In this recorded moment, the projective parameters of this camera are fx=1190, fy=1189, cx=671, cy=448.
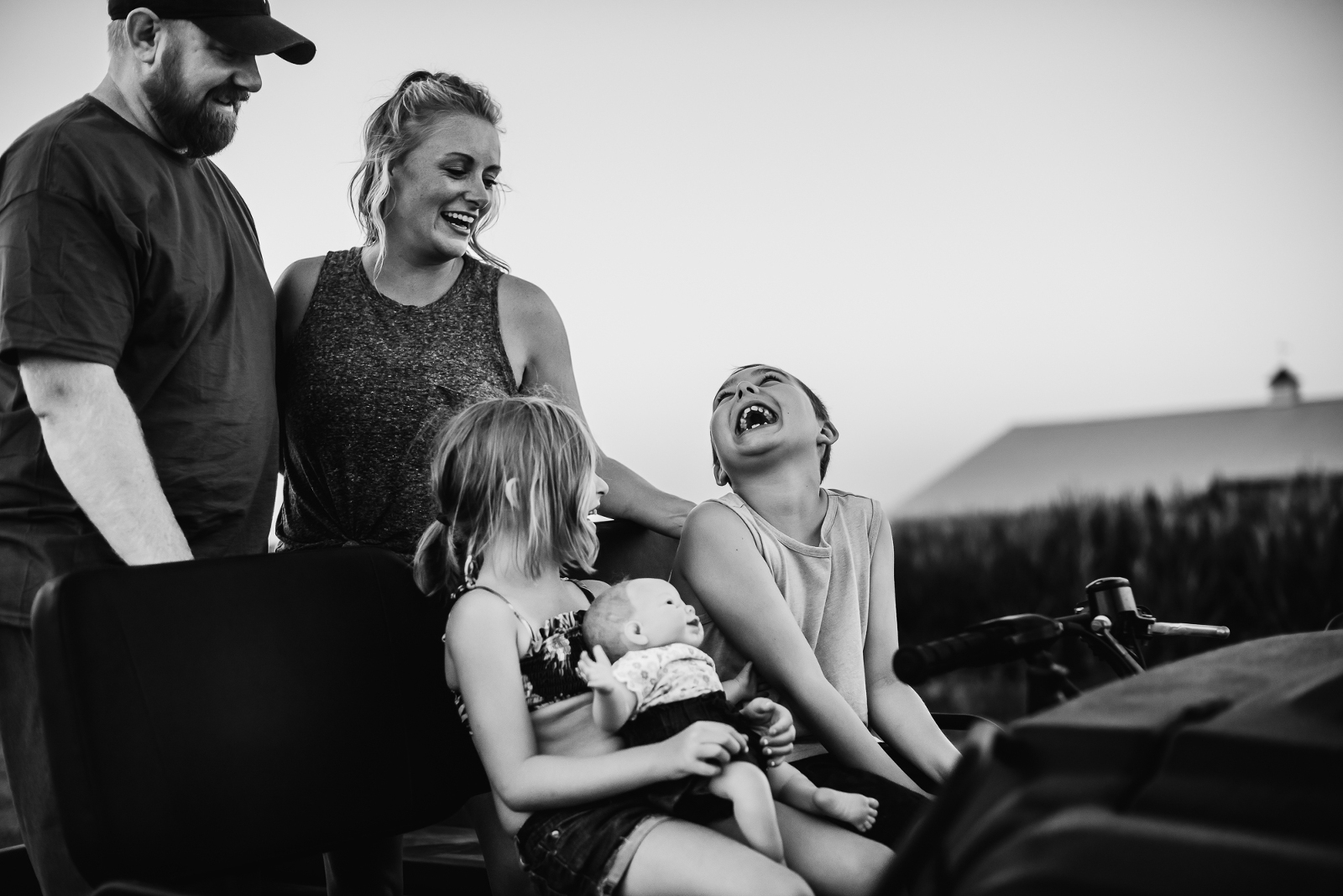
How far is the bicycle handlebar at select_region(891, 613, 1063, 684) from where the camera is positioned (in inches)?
40.6

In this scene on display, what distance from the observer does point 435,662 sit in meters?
1.76

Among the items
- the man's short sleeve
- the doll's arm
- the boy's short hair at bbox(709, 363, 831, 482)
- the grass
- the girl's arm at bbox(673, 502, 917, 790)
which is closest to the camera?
the doll's arm

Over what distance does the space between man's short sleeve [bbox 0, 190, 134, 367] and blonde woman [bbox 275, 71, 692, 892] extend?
41 cm

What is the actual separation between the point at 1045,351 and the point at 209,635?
3.70m

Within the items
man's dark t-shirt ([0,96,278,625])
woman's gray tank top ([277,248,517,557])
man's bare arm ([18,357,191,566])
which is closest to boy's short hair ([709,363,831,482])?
woman's gray tank top ([277,248,517,557])

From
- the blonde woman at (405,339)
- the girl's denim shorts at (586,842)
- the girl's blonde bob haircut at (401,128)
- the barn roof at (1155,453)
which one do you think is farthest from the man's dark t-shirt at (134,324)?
the barn roof at (1155,453)

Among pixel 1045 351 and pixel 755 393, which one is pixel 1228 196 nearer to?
pixel 1045 351

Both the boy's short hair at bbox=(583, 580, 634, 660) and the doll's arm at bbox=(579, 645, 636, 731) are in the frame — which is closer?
the doll's arm at bbox=(579, 645, 636, 731)

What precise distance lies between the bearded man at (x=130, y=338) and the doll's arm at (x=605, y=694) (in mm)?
664

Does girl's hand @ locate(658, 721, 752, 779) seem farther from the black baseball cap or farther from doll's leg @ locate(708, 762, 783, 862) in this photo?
the black baseball cap

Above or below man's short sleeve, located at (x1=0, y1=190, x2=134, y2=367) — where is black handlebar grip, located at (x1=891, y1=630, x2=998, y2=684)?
below

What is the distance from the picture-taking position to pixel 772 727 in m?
1.56

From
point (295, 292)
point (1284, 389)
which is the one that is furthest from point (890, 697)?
point (1284, 389)

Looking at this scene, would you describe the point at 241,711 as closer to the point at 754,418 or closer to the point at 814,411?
the point at 754,418
